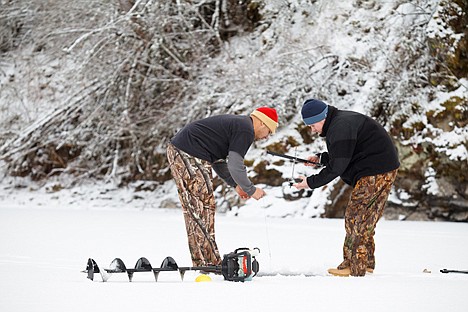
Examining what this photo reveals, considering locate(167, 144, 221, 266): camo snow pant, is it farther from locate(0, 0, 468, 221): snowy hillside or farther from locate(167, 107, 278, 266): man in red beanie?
locate(0, 0, 468, 221): snowy hillside

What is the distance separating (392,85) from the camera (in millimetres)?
13211

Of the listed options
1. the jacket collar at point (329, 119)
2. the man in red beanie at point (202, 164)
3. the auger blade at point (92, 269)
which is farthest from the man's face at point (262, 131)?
the auger blade at point (92, 269)

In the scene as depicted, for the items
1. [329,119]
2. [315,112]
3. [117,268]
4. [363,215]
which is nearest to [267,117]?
[315,112]

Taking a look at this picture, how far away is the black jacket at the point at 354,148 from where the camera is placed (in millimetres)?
5836

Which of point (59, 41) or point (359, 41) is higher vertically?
point (59, 41)

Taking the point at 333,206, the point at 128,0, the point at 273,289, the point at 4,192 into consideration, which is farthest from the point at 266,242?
the point at 4,192

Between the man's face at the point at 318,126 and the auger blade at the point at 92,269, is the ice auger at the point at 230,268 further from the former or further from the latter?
the man's face at the point at 318,126

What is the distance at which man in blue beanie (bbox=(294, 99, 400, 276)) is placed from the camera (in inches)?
232

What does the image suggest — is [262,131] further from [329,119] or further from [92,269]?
→ [92,269]

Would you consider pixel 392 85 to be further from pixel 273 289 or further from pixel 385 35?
pixel 273 289

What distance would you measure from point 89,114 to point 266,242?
28.4 ft

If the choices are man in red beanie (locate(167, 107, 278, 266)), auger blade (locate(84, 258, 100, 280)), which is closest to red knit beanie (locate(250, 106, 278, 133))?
man in red beanie (locate(167, 107, 278, 266))

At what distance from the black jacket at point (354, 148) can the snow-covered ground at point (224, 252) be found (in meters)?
0.79

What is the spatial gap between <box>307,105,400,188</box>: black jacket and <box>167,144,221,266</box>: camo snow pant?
81cm
